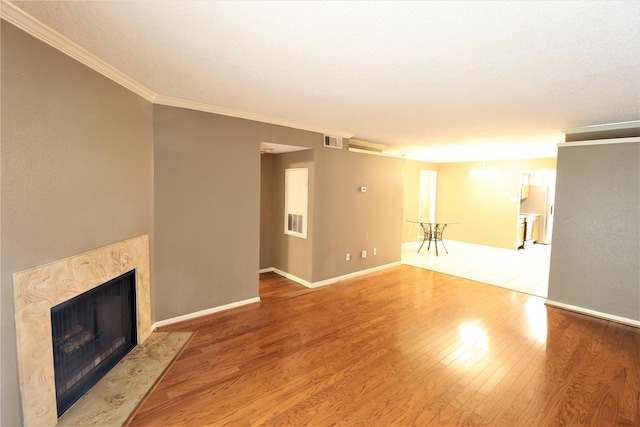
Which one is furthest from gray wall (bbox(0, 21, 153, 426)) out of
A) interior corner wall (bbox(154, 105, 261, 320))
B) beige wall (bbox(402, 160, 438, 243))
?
beige wall (bbox(402, 160, 438, 243))

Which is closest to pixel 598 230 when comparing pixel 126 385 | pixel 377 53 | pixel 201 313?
pixel 377 53

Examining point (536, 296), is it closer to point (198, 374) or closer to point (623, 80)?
point (623, 80)

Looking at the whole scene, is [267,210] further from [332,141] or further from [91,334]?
[91,334]

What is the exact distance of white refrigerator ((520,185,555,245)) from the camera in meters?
8.74

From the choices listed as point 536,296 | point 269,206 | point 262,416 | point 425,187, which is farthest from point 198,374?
point 425,187

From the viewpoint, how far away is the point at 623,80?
230 centimetres

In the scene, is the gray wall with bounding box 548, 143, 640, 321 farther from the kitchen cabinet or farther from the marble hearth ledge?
the marble hearth ledge

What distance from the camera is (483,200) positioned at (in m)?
8.03

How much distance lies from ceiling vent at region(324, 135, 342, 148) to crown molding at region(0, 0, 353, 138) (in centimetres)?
76

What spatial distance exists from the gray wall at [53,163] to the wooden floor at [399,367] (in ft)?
4.18

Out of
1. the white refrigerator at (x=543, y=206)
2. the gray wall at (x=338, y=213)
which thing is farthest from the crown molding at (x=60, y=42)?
the white refrigerator at (x=543, y=206)

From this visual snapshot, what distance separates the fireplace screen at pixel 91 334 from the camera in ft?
6.42

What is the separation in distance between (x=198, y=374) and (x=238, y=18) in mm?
2686

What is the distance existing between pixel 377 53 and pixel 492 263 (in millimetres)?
6088
